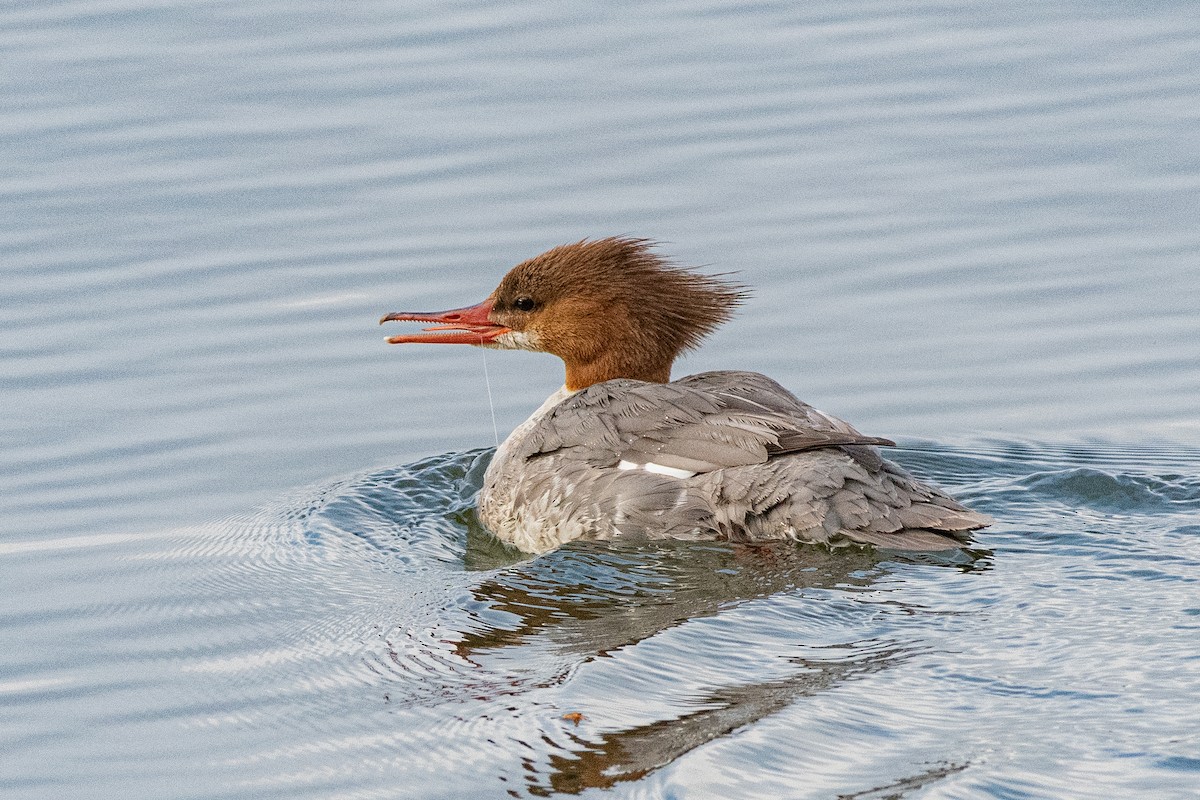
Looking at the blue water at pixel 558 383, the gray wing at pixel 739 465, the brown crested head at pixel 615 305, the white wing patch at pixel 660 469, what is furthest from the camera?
the brown crested head at pixel 615 305

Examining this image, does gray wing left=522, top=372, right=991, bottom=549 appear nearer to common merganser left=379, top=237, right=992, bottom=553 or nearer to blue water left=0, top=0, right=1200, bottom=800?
common merganser left=379, top=237, right=992, bottom=553

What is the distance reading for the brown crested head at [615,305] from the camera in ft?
27.5

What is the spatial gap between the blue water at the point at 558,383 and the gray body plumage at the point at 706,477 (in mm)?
147

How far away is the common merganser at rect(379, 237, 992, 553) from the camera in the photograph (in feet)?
23.2

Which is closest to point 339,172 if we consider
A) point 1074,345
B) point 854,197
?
point 854,197

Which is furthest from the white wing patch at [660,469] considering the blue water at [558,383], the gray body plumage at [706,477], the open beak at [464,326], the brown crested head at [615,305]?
the open beak at [464,326]

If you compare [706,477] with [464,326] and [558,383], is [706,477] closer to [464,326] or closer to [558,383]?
[464,326]

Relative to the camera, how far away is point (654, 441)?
24.8 ft

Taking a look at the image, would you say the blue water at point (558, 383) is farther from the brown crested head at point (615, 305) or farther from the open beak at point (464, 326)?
the brown crested head at point (615, 305)

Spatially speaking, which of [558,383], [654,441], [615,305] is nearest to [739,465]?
[654,441]

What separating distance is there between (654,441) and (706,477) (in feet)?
1.04

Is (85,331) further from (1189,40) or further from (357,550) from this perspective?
(1189,40)

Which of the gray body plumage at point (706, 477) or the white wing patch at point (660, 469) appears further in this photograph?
the white wing patch at point (660, 469)

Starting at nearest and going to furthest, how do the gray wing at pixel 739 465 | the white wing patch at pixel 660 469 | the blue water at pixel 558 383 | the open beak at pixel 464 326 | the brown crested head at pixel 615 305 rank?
the blue water at pixel 558 383
the gray wing at pixel 739 465
the white wing patch at pixel 660 469
the brown crested head at pixel 615 305
the open beak at pixel 464 326
